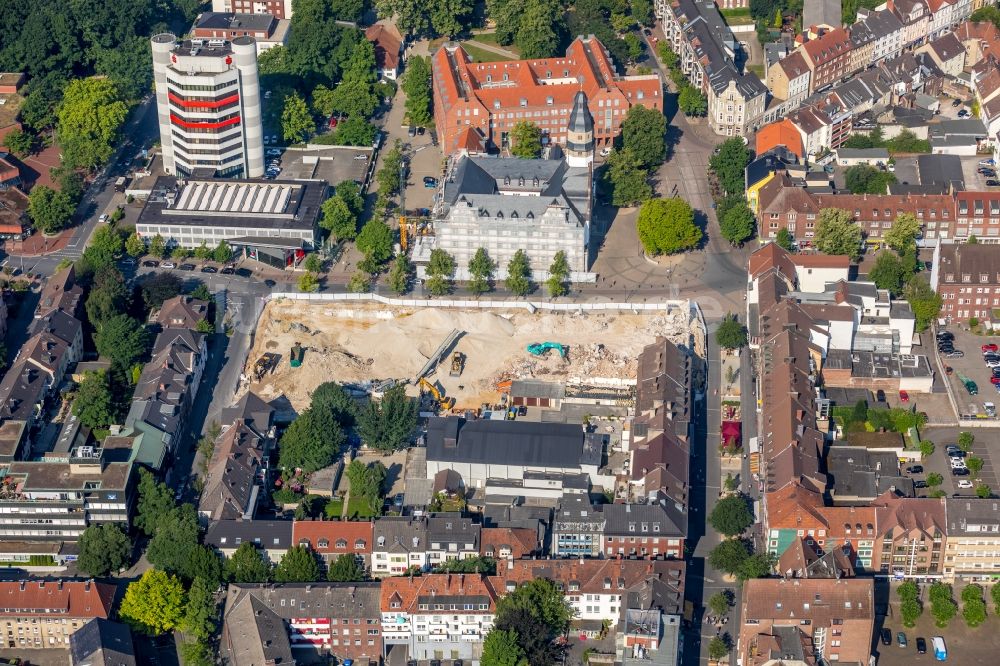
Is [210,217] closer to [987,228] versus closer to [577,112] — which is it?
[577,112]

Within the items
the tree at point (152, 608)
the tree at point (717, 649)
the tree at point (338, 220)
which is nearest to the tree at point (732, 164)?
the tree at point (338, 220)

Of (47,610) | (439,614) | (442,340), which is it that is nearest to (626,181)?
(442,340)

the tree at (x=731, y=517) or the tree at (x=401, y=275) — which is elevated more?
the tree at (x=401, y=275)

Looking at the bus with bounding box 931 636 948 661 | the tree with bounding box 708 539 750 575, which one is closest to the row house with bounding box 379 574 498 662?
the tree with bounding box 708 539 750 575

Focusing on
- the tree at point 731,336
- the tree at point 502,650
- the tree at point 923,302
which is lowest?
the tree at point 502,650

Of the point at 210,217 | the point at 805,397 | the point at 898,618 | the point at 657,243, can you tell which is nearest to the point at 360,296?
the point at 210,217

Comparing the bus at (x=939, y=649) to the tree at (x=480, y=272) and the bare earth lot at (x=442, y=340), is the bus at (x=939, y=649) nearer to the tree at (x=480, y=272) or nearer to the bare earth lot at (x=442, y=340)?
the bare earth lot at (x=442, y=340)

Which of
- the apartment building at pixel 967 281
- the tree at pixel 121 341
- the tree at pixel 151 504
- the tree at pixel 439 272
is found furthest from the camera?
the tree at pixel 439 272
